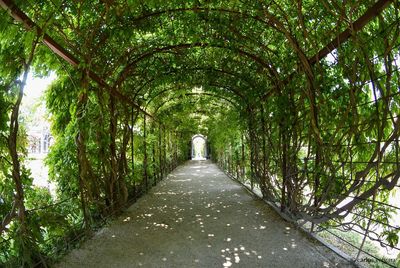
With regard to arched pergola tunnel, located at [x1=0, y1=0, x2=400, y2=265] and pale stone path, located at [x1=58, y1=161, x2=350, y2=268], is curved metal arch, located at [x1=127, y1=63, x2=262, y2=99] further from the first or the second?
pale stone path, located at [x1=58, y1=161, x2=350, y2=268]

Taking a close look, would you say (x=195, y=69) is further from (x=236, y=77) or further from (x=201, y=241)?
(x=201, y=241)

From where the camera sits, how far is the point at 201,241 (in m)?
3.60

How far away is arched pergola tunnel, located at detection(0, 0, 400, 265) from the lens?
2447 millimetres

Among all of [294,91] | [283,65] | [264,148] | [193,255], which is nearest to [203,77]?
[264,148]

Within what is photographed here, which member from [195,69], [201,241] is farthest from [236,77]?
[201,241]

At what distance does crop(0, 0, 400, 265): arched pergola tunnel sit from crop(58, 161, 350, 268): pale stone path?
0.31 metres

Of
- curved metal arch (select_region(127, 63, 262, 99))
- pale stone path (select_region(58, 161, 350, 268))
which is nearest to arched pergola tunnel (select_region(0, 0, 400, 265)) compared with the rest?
curved metal arch (select_region(127, 63, 262, 99))

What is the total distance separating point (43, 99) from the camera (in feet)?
13.9

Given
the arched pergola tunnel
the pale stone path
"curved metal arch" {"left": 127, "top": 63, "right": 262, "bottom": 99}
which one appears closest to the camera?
the arched pergola tunnel

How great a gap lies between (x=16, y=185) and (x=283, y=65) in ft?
11.6

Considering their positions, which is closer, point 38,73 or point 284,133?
point 38,73

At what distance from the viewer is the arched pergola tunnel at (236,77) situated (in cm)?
245

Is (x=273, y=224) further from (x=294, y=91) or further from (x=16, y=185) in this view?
(x=16, y=185)

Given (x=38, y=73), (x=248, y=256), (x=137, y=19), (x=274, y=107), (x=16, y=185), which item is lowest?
(x=248, y=256)
